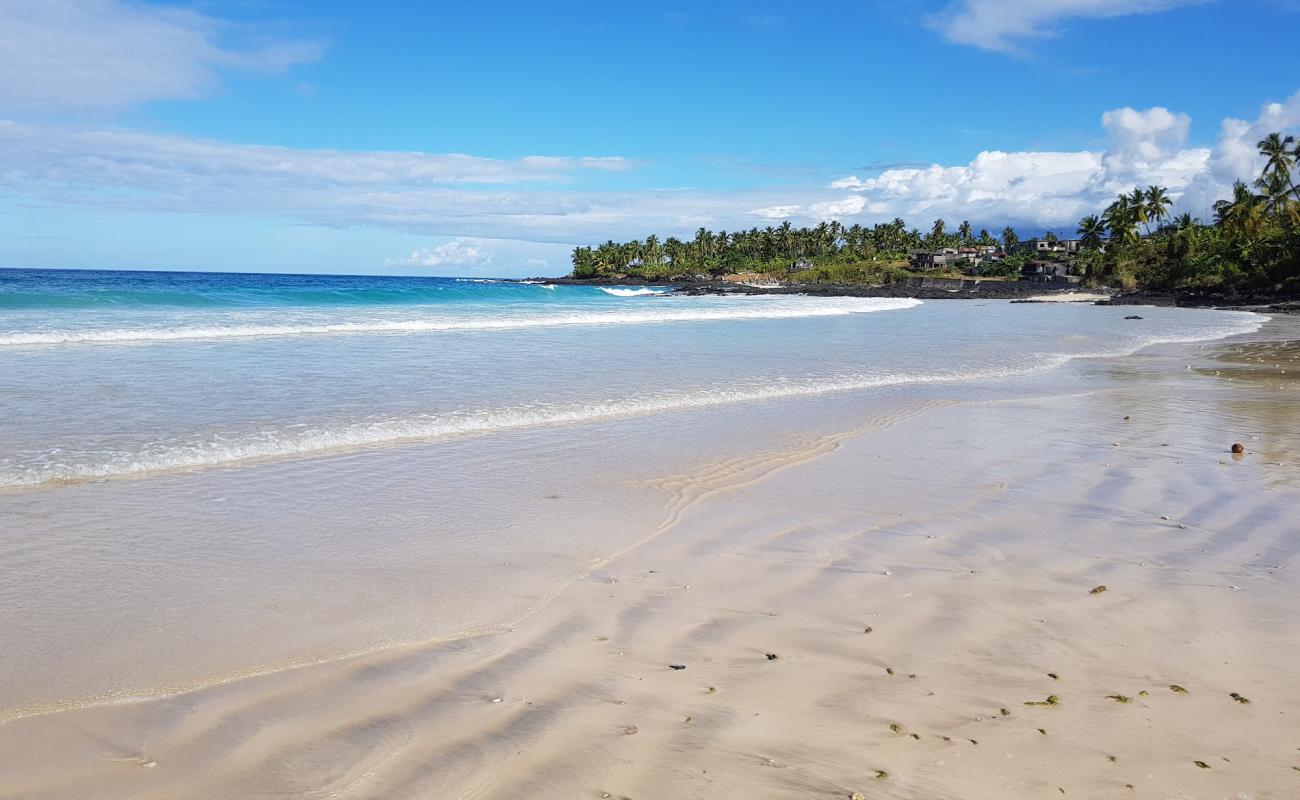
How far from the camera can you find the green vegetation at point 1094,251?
230 feet

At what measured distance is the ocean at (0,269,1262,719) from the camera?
14.1 feet

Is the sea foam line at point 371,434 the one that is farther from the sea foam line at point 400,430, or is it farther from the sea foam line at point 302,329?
the sea foam line at point 302,329

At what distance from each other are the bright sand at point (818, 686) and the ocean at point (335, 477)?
453 millimetres

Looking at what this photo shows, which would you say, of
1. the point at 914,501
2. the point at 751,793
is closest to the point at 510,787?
the point at 751,793

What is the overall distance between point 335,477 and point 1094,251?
10761 centimetres

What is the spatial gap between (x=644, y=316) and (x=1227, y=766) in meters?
39.6

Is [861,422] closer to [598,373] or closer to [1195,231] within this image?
[598,373]

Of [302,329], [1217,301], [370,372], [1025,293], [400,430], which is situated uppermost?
[1025,293]

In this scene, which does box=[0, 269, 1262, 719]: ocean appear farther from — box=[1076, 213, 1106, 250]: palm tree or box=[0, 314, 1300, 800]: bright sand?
box=[1076, 213, 1106, 250]: palm tree

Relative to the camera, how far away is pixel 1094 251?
98125 millimetres

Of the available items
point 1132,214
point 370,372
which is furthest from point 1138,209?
point 370,372

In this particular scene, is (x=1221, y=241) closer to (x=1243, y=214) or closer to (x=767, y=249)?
(x=1243, y=214)

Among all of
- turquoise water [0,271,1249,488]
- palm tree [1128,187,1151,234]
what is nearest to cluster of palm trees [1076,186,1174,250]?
palm tree [1128,187,1151,234]

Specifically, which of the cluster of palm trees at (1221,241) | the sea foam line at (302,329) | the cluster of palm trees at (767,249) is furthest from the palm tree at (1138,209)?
the sea foam line at (302,329)
